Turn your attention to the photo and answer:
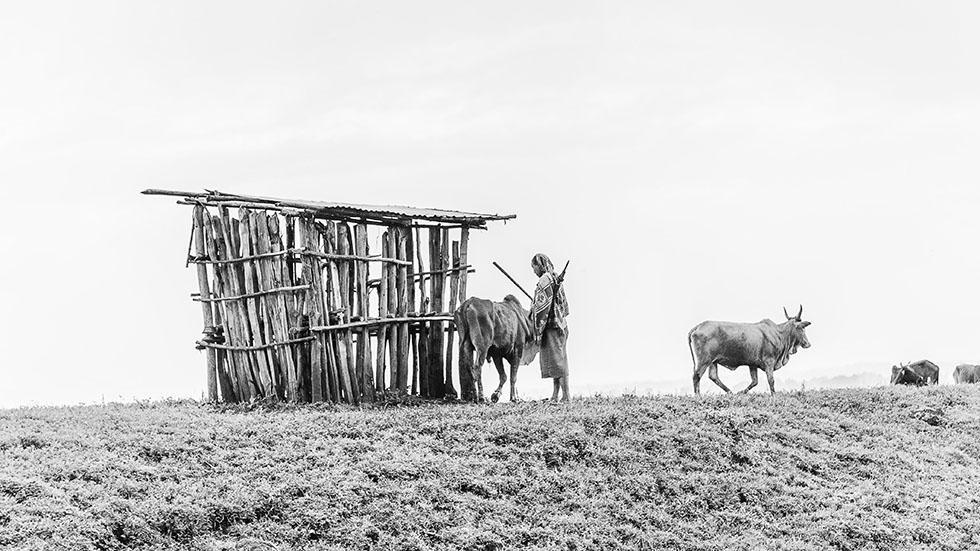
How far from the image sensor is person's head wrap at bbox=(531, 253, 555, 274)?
20.4m

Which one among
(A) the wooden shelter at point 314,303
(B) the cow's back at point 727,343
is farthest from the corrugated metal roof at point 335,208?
(B) the cow's back at point 727,343

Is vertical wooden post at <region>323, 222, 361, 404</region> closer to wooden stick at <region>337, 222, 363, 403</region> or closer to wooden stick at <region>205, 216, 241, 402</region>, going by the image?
wooden stick at <region>337, 222, 363, 403</region>

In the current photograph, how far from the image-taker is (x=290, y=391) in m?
19.5

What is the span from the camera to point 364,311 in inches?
789

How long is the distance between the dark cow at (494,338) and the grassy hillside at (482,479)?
66.5 inches

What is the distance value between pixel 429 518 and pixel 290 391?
17.2ft

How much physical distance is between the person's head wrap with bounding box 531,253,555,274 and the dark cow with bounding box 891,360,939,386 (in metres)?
13.5

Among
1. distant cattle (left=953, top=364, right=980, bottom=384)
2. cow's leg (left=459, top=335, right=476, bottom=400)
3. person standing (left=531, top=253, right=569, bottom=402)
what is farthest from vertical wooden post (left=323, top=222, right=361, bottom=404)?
distant cattle (left=953, top=364, right=980, bottom=384)

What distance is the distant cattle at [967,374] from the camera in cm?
3202

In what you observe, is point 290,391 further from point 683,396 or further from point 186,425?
point 683,396

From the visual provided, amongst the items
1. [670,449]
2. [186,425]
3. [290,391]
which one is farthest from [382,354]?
[670,449]

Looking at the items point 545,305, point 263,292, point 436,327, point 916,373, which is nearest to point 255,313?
point 263,292

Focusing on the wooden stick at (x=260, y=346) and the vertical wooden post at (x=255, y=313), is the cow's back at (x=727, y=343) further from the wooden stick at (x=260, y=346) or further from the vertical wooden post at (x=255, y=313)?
the vertical wooden post at (x=255, y=313)

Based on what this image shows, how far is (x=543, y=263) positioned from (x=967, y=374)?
16291mm
